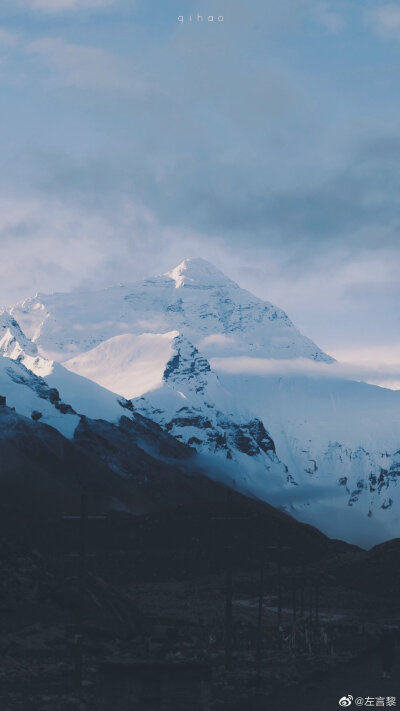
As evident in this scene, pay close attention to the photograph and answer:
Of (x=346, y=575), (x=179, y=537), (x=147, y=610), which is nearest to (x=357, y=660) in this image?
(x=147, y=610)

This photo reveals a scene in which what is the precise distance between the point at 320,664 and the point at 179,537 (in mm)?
106837

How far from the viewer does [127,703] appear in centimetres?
3884

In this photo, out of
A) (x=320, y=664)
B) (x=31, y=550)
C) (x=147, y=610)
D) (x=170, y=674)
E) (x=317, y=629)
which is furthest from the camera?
(x=147, y=610)

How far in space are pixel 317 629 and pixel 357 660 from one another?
26108 mm

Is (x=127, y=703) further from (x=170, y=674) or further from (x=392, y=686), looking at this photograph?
(x=392, y=686)

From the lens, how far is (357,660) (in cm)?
5956

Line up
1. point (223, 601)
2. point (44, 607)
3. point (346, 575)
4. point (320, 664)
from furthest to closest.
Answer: point (346, 575) < point (223, 601) < point (44, 607) < point (320, 664)

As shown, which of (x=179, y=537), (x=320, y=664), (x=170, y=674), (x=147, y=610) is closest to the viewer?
(x=170, y=674)

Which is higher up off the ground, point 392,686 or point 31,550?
point 31,550

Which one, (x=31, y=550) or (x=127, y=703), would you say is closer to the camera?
(x=127, y=703)

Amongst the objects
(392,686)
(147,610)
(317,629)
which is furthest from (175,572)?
(392,686)

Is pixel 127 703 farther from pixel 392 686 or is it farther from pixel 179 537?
pixel 179 537

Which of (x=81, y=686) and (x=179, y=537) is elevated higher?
(x=179, y=537)

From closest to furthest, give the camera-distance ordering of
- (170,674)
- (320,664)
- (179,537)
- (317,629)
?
(170,674)
(320,664)
(317,629)
(179,537)
